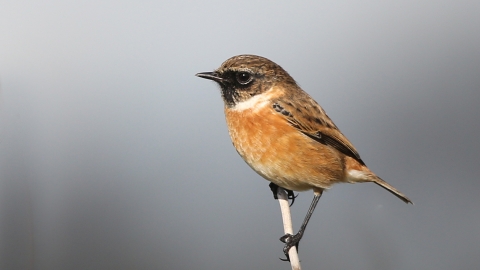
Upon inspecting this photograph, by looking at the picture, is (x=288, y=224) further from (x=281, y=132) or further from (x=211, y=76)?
(x=211, y=76)

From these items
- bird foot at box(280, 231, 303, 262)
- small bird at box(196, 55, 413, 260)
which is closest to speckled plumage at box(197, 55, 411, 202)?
small bird at box(196, 55, 413, 260)

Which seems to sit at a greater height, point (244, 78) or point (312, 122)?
point (244, 78)

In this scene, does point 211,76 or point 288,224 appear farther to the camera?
point 211,76

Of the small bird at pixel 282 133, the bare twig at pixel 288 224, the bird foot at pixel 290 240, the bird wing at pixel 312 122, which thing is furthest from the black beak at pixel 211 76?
the bird foot at pixel 290 240

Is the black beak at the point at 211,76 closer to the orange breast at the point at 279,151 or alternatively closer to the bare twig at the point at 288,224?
the orange breast at the point at 279,151

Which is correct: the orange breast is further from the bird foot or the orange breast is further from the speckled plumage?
the bird foot

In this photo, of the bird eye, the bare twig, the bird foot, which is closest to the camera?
the bare twig

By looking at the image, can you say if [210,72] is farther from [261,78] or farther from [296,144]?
[296,144]

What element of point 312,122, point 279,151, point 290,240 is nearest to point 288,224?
point 290,240
